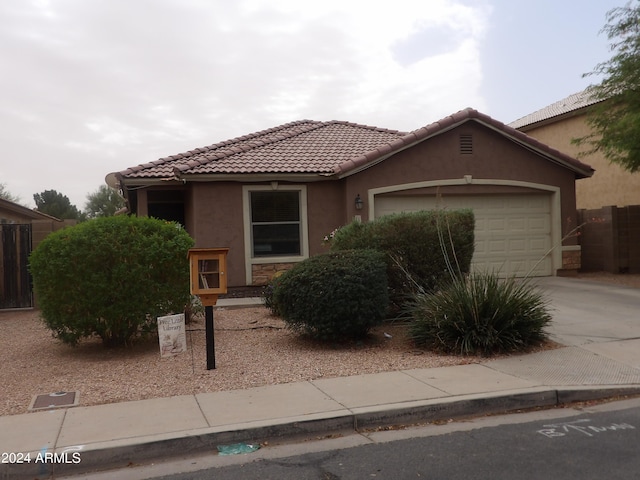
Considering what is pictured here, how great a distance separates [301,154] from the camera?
15594mm

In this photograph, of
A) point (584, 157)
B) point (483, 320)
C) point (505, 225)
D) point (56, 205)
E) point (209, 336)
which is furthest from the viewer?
point (56, 205)

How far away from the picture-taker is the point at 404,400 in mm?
6105

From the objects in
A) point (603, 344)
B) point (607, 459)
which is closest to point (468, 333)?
point (603, 344)

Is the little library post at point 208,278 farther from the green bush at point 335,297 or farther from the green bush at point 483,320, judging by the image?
the green bush at point 483,320

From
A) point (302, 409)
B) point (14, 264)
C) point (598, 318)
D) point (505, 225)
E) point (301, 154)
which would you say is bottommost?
point (302, 409)

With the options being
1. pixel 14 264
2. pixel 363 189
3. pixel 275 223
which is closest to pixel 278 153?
pixel 275 223

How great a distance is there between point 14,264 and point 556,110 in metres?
20.4

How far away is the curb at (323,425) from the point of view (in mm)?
4926

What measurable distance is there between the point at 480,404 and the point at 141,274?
479 cm

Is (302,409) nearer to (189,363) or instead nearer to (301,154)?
(189,363)

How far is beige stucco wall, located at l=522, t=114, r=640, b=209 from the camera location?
2028cm

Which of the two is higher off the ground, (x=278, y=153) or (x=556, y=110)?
(x=556, y=110)

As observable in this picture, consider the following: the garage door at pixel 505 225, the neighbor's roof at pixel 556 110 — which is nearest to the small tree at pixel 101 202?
the neighbor's roof at pixel 556 110

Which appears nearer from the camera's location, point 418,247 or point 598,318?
point 418,247
